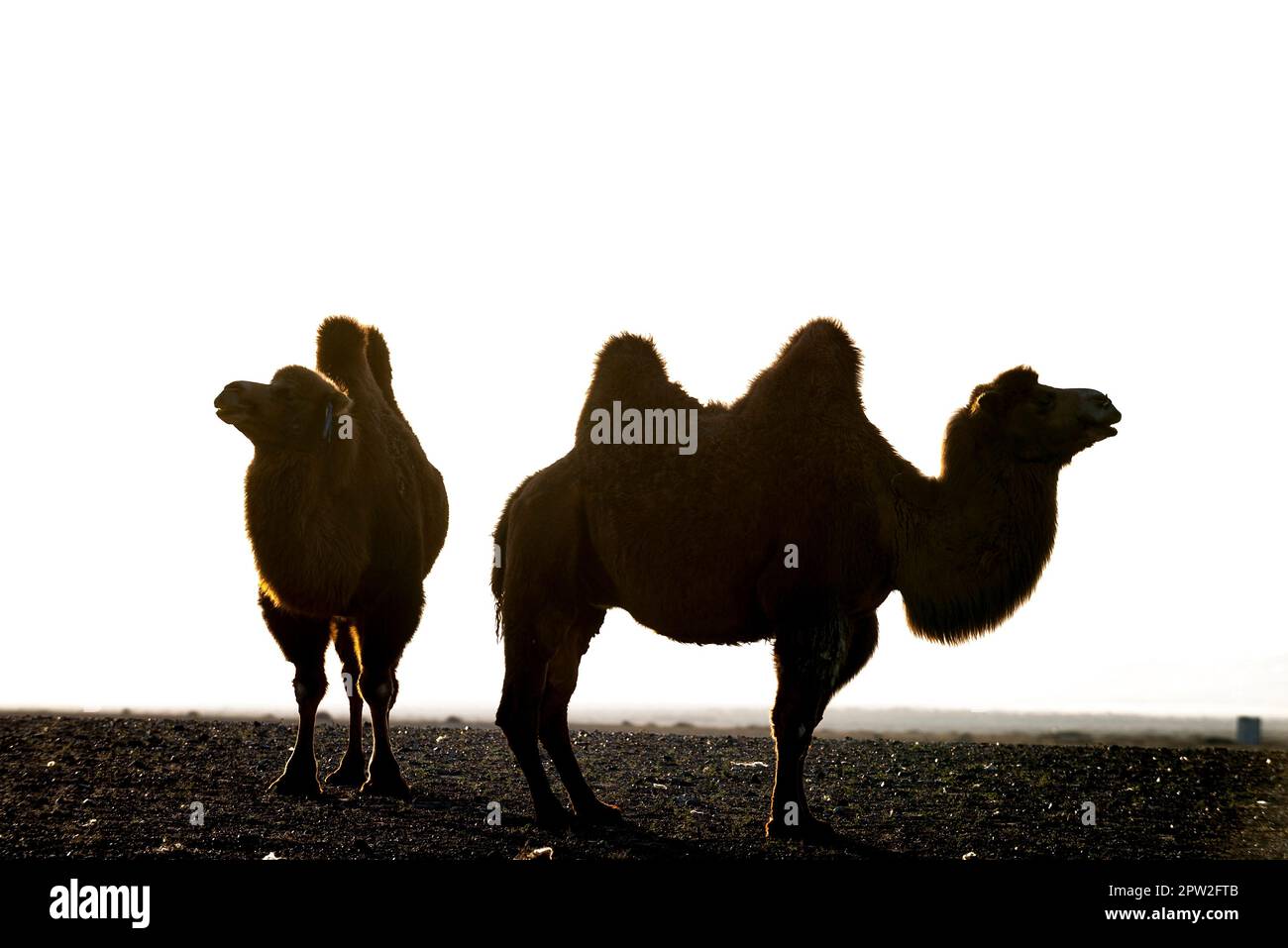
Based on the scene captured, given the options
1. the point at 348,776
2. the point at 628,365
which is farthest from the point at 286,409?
the point at 348,776

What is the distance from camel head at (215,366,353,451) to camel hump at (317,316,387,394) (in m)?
1.59

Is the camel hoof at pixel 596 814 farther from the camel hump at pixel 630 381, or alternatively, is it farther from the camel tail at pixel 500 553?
the camel hump at pixel 630 381

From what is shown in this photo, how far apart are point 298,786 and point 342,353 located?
366 cm

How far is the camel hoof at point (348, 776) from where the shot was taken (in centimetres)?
1081

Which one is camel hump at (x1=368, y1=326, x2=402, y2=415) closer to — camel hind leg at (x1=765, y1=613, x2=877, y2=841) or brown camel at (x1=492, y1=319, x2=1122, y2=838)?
brown camel at (x1=492, y1=319, x2=1122, y2=838)

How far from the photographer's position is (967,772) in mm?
11094

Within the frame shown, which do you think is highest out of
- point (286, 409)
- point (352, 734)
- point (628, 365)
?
point (628, 365)

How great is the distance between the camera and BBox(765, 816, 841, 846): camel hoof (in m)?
7.75

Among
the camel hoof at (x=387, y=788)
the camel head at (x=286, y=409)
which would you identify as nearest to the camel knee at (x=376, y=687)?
the camel hoof at (x=387, y=788)

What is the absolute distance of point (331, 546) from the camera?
391 inches

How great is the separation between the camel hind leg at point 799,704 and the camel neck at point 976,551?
652 mm

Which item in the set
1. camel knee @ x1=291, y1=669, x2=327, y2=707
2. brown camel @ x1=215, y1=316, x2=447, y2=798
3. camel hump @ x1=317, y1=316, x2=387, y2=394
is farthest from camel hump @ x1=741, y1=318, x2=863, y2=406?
camel hump @ x1=317, y1=316, x2=387, y2=394

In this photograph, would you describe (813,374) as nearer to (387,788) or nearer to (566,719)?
(566,719)
